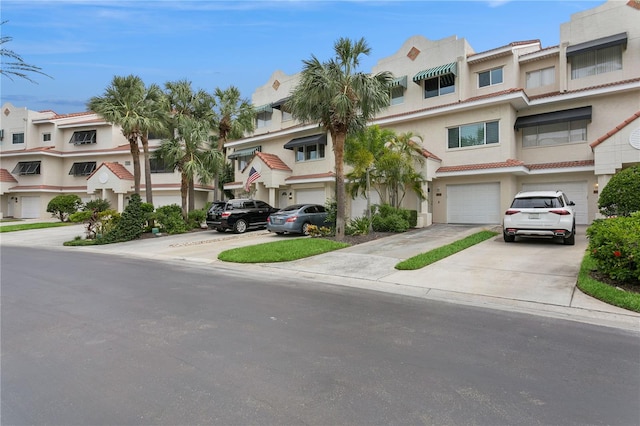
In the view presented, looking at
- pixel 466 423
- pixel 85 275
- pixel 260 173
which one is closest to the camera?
pixel 466 423

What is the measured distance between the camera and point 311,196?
→ 83.4 ft

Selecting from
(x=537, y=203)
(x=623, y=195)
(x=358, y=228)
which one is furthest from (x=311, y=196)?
(x=623, y=195)

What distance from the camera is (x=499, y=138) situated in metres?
18.7

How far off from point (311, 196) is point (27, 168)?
3138cm

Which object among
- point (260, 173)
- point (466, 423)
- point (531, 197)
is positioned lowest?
point (466, 423)

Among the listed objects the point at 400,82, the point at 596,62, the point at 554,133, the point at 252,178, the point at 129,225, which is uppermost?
the point at 400,82

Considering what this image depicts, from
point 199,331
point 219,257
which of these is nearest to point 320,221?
point 219,257

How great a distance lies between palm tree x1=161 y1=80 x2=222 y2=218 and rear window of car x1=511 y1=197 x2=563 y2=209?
17727 mm

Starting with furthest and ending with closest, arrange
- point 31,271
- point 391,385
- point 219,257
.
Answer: point 219,257
point 31,271
point 391,385

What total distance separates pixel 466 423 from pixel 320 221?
1530 centimetres

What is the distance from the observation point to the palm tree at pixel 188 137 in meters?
22.5

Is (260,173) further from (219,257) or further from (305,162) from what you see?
(219,257)

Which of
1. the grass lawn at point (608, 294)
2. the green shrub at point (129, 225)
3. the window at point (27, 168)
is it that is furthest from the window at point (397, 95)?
the window at point (27, 168)

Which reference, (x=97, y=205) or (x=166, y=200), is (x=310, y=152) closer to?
(x=166, y=200)
